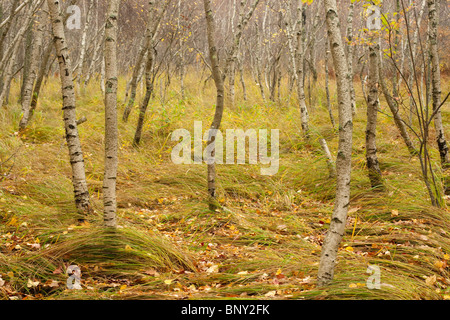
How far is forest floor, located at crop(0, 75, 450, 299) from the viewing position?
2.87 metres

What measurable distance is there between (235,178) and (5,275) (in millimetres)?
3512

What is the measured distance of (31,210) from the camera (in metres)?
4.06

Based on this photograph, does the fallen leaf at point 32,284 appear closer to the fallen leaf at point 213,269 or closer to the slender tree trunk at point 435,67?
the fallen leaf at point 213,269

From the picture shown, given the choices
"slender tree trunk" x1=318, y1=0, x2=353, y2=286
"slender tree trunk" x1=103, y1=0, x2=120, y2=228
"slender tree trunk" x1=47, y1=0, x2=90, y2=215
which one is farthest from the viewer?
"slender tree trunk" x1=47, y1=0, x2=90, y2=215

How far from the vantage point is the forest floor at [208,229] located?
113 inches

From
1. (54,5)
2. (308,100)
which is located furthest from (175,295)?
(308,100)

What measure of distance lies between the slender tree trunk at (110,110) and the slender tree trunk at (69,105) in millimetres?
684

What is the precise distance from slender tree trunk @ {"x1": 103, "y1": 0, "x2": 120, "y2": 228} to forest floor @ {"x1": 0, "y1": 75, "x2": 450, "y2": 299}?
26cm

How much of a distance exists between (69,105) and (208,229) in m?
2.05

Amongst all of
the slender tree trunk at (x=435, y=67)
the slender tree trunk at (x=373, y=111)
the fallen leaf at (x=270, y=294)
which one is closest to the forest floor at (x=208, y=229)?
the fallen leaf at (x=270, y=294)

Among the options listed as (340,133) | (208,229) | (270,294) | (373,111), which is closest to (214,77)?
(208,229)

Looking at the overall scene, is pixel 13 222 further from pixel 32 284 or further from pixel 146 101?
pixel 146 101

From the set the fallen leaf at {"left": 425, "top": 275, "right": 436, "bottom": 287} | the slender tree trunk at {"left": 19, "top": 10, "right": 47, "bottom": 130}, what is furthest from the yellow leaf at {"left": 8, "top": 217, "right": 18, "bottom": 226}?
the slender tree trunk at {"left": 19, "top": 10, "right": 47, "bottom": 130}

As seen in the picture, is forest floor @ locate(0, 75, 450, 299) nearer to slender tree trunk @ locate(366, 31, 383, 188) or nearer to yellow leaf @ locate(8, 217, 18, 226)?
yellow leaf @ locate(8, 217, 18, 226)
